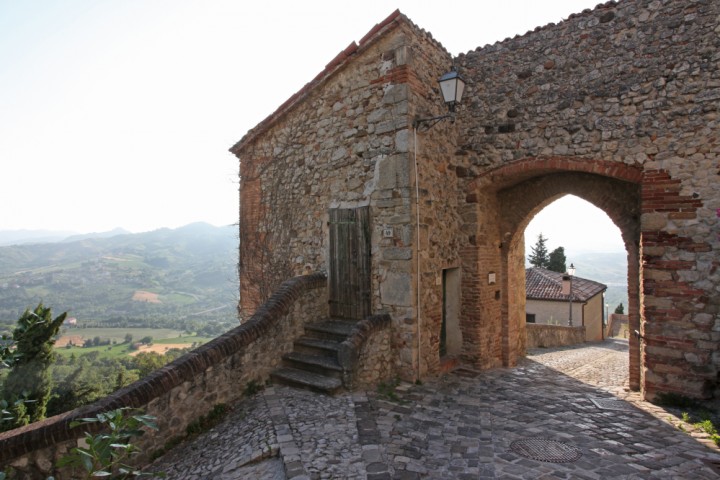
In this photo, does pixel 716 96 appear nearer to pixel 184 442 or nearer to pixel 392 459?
pixel 392 459

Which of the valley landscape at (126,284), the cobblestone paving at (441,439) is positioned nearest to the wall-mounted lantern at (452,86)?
the cobblestone paving at (441,439)

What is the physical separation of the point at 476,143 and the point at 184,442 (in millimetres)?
6814

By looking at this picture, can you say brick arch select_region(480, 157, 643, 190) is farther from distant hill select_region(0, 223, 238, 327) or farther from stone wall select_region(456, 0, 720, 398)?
distant hill select_region(0, 223, 238, 327)

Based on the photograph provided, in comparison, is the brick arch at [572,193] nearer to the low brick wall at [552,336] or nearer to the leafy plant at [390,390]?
the leafy plant at [390,390]

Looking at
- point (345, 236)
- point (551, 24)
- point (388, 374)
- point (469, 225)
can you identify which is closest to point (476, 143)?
point (469, 225)

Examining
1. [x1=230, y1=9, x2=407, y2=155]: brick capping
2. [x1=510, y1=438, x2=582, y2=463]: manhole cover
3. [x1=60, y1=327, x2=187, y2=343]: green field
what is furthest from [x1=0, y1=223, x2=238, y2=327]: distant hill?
[x1=510, y1=438, x2=582, y2=463]: manhole cover

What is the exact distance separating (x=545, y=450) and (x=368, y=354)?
2.60 meters

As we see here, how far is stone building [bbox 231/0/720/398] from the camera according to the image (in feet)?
18.2

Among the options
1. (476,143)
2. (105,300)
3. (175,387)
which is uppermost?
(476,143)

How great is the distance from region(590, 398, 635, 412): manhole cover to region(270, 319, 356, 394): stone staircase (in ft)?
12.8

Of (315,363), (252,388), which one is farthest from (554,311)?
(252,388)

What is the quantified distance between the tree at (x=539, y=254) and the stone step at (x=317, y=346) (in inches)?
1299

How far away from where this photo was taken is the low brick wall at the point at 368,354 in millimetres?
5594

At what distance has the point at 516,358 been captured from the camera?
874 cm
